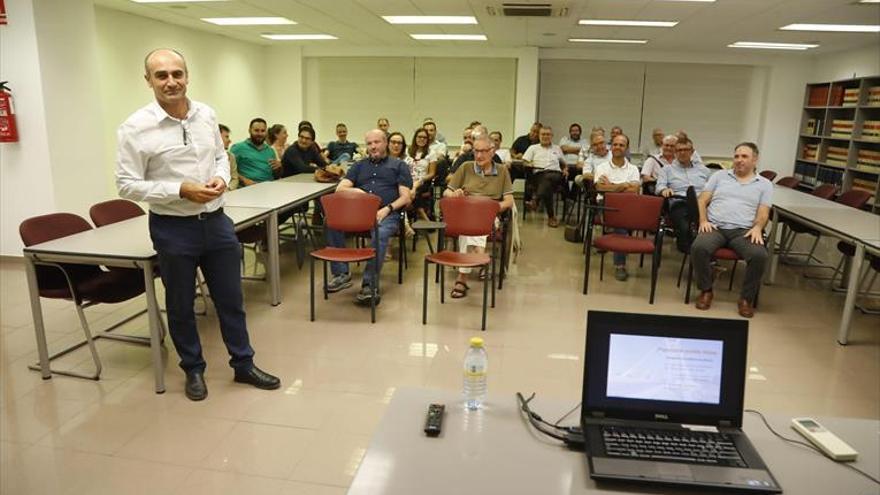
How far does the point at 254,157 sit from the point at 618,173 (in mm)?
3941

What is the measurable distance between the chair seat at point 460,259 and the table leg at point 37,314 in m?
2.42

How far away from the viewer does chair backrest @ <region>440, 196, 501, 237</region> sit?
4.52 metres

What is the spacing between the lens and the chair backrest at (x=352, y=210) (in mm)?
4492

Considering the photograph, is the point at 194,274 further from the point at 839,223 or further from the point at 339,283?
the point at 839,223

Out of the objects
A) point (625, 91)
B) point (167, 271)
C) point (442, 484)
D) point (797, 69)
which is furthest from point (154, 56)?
point (797, 69)

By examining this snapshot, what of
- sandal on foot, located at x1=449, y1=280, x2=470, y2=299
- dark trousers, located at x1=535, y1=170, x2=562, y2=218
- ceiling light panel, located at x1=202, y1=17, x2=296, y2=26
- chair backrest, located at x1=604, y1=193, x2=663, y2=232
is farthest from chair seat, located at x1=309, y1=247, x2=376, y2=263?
ceiling light panel, located at x1=202, y1=17, x2=296, y2=26

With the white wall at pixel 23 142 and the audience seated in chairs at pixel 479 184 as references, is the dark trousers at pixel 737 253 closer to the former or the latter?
the audience seated in chairs at pixel 479 184

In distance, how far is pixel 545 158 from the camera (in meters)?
8.78

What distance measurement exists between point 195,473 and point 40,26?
472cm

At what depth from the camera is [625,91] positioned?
1116 centimetres

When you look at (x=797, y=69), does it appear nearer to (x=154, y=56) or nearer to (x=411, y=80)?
(x=411, y=80)

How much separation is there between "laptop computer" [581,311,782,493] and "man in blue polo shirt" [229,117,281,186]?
18.2 ft

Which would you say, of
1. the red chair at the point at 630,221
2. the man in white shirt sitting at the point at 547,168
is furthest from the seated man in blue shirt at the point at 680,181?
the man in white shirt sitting at the point at 547,168

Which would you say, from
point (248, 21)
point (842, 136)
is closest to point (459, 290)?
point (248, 21)
